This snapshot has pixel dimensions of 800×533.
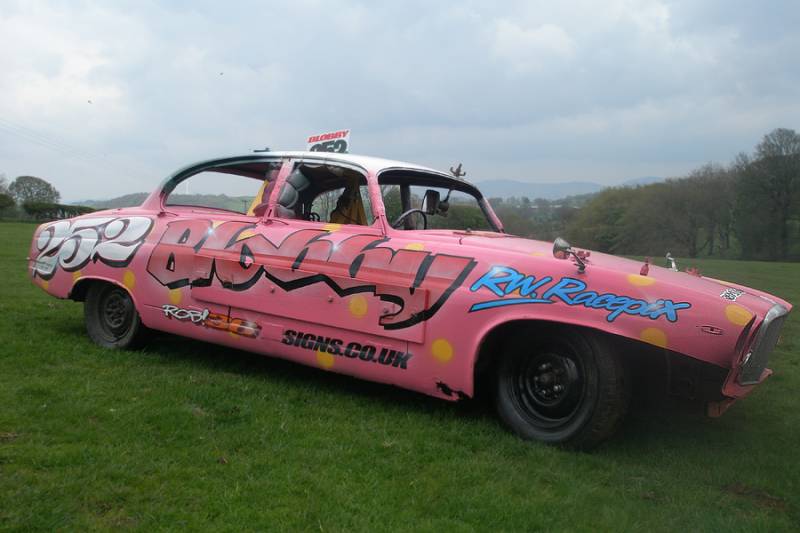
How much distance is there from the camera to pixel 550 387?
3.58 m

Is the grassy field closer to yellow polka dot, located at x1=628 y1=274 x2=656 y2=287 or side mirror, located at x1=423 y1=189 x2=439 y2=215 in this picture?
yellow polka dot, located at x1=628 y1=274 x2=656 y2=287

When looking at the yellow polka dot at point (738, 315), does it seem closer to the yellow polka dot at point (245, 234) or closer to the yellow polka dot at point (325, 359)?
the yellow polka dot at point (325, 359)

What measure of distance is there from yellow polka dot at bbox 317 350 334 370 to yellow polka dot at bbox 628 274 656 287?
6.40 ft

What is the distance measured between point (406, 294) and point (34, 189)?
5558 centimetres

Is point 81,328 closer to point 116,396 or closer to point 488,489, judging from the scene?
point 116,396

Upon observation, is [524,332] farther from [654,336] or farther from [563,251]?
[654,336]

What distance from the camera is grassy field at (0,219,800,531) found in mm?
2662

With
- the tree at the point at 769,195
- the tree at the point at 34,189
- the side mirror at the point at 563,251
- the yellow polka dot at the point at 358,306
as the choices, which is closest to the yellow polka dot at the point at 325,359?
the yellow polka dot at the point at 358,306

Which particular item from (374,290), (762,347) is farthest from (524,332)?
(762,347)

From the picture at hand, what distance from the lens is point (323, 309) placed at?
4.11 m

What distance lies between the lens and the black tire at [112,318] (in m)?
5.17

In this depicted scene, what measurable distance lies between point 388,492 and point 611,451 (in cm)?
146

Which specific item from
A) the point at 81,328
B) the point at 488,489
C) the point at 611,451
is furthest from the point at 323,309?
the point at 81,328

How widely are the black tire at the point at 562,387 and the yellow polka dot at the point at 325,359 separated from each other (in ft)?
3.62
